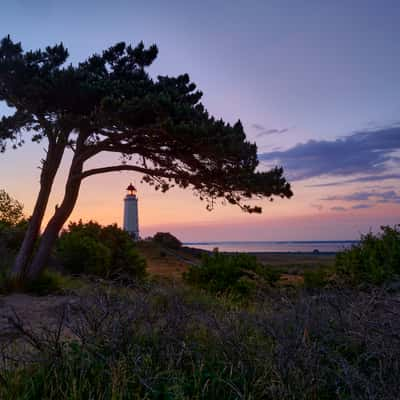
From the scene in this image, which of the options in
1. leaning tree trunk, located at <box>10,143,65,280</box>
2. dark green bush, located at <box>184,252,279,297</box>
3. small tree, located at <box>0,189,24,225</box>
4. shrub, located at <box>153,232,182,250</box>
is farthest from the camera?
shrub, located at <box>153,232,182,250</box>

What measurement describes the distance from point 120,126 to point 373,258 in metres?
6.08

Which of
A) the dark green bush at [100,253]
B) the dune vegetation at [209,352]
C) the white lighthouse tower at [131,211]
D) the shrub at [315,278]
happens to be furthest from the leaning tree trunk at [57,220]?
the white lighthouse tower at [131,211]

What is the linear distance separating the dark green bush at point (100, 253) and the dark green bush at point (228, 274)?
4.13 m

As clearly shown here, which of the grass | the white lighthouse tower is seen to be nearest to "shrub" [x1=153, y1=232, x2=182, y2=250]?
the white lighthouse tower

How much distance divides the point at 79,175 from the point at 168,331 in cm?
748

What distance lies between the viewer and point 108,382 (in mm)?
2861

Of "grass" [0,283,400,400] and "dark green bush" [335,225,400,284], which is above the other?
"dark green bush" [335,225,400,284]

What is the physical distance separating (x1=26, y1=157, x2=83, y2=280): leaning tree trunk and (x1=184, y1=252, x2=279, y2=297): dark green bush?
3680 mm

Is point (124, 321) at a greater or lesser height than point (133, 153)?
lesser

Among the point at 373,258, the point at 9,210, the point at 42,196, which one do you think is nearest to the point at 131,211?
the point at 9,210

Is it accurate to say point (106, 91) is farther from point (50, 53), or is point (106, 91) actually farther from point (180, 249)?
point (180, 249)

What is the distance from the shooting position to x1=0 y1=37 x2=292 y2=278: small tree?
831cm

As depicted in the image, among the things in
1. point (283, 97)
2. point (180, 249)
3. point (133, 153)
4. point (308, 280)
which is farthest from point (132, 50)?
point (180, 249)

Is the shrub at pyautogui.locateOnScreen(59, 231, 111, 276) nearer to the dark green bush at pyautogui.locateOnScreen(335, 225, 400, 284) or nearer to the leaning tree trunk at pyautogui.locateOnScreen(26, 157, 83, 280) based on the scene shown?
the leaning tree trunk at pyautogui.locateOnScreen(26, 157, 83, 280)
